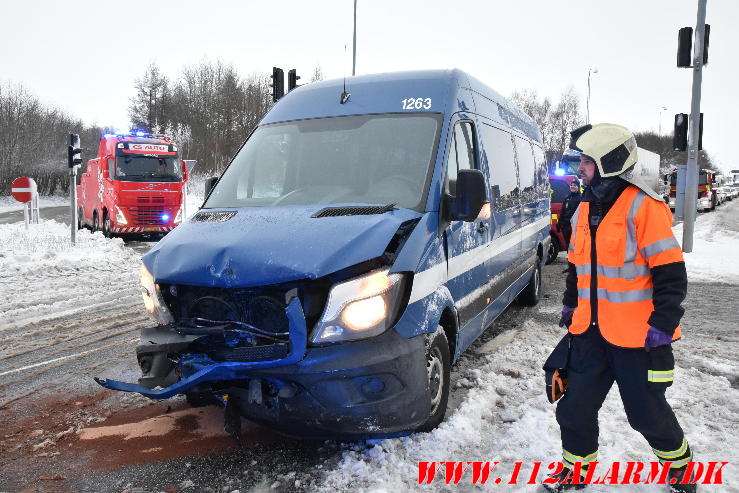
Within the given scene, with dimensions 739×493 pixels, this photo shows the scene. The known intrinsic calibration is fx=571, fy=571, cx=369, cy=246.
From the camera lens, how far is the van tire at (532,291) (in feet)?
25.2

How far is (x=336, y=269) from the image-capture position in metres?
2.95

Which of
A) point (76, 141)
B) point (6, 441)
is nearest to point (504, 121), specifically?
point (6, 441)

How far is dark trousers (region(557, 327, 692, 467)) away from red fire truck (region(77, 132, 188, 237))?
15303mm

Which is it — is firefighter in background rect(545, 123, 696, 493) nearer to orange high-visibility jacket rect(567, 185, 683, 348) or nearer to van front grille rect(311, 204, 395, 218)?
orange high-visibility jacket rect(567, 185, 683, 348)

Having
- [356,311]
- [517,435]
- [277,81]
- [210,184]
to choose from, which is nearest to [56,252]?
[277,81]

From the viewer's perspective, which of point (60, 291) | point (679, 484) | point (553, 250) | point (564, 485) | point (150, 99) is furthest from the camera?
point (150, 99)

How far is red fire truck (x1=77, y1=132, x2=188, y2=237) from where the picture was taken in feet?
55.2

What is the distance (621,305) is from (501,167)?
278cm

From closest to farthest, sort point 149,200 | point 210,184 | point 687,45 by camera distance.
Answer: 1. point 210,184
2. point 687,45
3. point 149,200

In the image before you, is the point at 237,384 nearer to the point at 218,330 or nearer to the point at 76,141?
the point at 218,330

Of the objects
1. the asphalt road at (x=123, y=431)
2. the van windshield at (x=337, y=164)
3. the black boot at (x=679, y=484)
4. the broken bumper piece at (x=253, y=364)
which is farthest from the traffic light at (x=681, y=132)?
the broken bumper piece at (x=253, y=364)

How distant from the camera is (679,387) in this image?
4.50 m

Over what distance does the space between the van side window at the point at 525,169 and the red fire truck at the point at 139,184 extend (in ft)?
40.3

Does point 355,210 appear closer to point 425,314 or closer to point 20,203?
point 425,314
